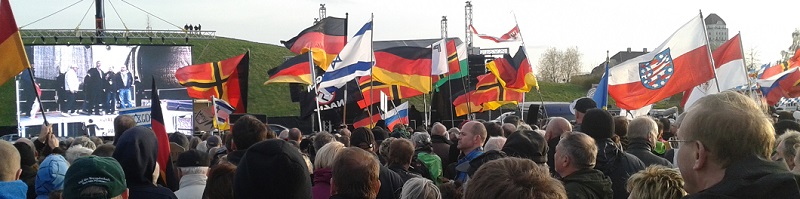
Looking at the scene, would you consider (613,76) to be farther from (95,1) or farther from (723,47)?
(95,1)

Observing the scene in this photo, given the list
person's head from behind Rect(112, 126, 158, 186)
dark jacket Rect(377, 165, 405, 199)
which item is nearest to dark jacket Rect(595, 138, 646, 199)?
dark jacket Rect(377, 165, 405, 199)

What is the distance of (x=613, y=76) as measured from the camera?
1156cm

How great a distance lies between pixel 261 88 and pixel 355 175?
50120 mm

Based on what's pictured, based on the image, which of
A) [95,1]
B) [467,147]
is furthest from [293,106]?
[467,147]

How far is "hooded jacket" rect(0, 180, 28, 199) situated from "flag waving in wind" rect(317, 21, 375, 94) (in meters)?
11.2

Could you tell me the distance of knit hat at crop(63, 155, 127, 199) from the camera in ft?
11.7

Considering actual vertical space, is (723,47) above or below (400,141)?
above

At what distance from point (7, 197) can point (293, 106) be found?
47.1 meters

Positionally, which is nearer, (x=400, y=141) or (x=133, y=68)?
(x=400, y=141)

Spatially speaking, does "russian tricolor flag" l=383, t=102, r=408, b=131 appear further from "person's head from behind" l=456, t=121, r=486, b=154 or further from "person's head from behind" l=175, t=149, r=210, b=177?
"person's head from behind" l=175, t=149, r=210, b=177

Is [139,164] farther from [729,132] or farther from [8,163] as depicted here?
[729,132]

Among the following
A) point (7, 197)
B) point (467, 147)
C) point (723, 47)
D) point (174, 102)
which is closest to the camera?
point (7, 197)

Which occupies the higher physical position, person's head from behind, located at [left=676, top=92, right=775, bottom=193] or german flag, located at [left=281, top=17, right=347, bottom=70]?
german flag, located at [left=281, top=17, right=347, bottom=70]

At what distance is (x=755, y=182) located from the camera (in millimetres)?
2535
